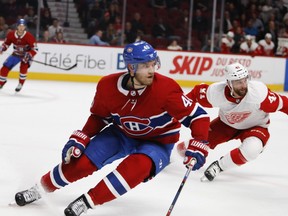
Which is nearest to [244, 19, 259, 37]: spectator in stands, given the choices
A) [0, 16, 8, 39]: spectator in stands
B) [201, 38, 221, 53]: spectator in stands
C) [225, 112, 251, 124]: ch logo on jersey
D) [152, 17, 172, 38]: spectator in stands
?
[201, 38, 221, 53]: spectator in stands

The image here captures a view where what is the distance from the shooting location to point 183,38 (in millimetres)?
12336

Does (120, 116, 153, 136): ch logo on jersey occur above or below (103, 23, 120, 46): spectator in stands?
above

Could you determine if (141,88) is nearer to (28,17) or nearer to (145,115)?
(145,115)

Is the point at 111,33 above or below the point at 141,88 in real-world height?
below

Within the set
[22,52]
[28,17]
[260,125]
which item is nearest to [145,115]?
[260,125]

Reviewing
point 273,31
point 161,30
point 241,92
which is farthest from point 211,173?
point 273,31

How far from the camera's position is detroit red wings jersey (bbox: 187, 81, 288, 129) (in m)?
4.28

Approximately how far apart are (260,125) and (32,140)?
77.2 inches

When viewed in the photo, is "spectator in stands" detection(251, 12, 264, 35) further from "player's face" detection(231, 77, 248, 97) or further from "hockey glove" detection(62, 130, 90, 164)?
"hockey glove" detection(62, 130, 90, 164)

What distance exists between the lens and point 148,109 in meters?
3.21

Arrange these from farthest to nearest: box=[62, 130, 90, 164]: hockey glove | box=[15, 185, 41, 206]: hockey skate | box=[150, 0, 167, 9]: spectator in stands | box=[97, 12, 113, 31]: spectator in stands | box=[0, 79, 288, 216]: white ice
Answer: box=[150, 0, 167, 9]: spectator in stands
box=[97, 12, 113, 31]: spectator in stands
box=[0, 79, 288, 216]: white ice
box=[15, 185, 41, 206]: hockey skate
box=[62, 130, 90, 164]: hockey glove

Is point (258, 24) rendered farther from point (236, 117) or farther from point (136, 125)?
point (136, 125)

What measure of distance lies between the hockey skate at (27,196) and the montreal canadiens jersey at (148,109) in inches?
15.4

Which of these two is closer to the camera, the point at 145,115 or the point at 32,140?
the point at 145,115
